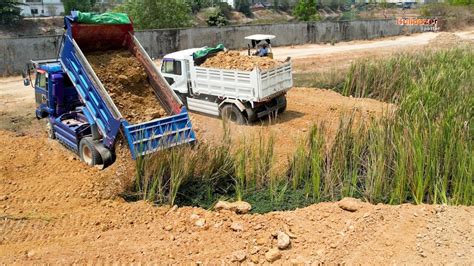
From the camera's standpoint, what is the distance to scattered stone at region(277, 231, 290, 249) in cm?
489

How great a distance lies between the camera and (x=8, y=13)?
1623 inches

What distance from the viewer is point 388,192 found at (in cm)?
602

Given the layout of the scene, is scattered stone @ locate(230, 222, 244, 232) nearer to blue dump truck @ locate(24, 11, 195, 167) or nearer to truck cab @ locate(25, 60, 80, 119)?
blue dump truck @ locate(24, 11, 195, 167)

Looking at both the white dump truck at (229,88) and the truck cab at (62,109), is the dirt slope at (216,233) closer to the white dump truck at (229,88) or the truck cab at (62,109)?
the truck cab at (62,109)

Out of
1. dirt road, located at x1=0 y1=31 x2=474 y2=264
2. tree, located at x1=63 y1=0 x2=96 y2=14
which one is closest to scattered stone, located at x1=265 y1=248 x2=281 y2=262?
dirt road, located at x1=0 y1=31 x2=474 y2=264

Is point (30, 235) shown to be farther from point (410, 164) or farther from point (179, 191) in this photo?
point (410, 164)

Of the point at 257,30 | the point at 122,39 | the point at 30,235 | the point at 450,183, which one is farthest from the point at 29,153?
the point at 257,30

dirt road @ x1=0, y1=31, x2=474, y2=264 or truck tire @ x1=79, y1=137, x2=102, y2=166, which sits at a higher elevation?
truck tire @ x1=79, y1=137, x2=102, y2=166

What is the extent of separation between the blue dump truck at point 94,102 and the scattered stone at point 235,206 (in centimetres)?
158

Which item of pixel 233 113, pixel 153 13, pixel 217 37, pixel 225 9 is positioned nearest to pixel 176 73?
pixel 233 113

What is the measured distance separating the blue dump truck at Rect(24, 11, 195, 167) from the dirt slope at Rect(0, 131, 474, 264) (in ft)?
4.99

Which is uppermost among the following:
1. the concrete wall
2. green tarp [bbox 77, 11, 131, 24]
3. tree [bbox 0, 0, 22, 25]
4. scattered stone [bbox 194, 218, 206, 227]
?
tree [bbox 0, 0, 22, 25]

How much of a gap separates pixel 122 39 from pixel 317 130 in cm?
507

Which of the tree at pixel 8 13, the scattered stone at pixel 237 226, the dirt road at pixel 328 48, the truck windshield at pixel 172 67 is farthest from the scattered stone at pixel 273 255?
the tree at pixel 8 13
